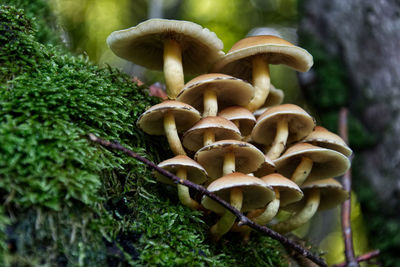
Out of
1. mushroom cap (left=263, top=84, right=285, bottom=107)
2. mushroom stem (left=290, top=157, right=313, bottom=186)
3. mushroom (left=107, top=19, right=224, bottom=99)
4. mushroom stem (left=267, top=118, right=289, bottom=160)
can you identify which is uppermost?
mushroom (left=107, top=19, right=224, bottom=99)

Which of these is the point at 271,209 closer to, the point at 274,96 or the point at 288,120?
the point at 288,120

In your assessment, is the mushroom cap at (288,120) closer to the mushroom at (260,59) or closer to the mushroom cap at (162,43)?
the mushroom at (260,59)

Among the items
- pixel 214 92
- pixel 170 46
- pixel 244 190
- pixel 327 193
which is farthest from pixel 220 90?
pixel 327 193

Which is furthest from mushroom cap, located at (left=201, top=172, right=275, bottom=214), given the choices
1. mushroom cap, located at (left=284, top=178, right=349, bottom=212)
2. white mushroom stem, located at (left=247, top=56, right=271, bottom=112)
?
white mushroom stem, located at (left=247, top=56, right=271, bottom=112)

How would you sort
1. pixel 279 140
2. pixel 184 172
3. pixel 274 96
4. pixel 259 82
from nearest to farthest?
1. pixel 184 172
2. pixel 279 140
3. pixel 259 82
4. pixel 274 96

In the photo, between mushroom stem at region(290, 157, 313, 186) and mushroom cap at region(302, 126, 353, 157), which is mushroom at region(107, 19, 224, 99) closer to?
mushroom cap at region(302, 126, 353, 157)

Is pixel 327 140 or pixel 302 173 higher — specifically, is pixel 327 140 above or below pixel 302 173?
above
